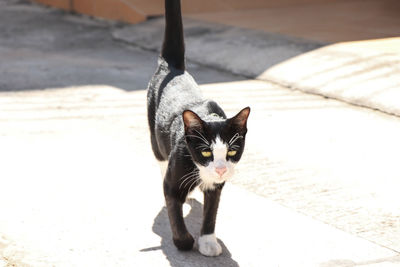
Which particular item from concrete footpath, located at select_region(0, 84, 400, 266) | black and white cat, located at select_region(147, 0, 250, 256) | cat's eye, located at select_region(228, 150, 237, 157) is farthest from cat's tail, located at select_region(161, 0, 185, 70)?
cat's eye, located at select_region(228, 150, 237, 157)

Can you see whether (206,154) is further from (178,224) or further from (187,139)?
(178,224)

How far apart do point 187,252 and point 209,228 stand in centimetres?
20

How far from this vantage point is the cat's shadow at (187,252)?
4102 millimetres

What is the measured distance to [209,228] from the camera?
4.18 metres

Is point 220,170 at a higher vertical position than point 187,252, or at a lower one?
higher

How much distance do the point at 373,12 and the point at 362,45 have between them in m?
2.91

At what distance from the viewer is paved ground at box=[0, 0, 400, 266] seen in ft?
14.0

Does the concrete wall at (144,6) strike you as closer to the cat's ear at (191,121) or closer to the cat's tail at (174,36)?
the cat's tail at (174,36)

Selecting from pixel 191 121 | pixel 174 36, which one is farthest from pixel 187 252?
pixel 174 36

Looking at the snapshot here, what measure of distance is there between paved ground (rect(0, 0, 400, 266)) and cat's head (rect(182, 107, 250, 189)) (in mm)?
617

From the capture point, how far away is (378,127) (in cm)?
676

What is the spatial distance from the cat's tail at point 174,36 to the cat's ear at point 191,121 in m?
1.14

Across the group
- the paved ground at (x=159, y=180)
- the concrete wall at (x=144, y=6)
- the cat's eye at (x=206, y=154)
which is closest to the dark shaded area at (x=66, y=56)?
the paved ground at (x=159, y=180)

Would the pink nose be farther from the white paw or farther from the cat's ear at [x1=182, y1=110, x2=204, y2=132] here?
the white paw
